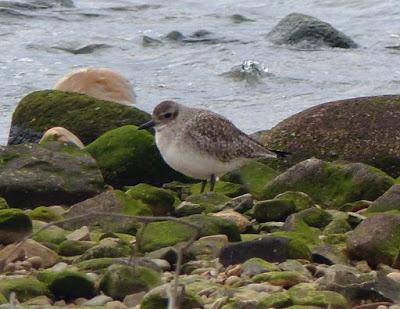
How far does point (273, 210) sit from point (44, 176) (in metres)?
1.59

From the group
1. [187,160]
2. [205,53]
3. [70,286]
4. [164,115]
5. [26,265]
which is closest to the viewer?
[70,286]

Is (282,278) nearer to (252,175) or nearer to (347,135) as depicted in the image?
(252,175)

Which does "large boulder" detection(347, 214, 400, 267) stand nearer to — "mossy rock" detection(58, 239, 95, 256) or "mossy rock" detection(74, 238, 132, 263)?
"mossy rock" detection(74, 238, 132, 263)

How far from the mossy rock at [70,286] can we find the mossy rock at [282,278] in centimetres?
72

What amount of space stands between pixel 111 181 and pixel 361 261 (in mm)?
2868

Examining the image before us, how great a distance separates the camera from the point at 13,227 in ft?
20.4

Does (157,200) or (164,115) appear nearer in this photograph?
(157,200)

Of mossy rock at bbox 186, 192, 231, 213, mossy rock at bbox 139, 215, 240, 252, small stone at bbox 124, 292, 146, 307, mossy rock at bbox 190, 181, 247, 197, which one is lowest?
mossy rock at bbox 190, 181, 247, 197

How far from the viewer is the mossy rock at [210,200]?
7.39 m

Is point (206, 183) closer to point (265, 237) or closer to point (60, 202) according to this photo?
point (60, 202)

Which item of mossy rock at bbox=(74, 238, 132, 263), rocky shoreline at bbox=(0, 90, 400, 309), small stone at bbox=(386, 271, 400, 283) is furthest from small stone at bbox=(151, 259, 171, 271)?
small stone at bbox=(386, 271, 400, 283)

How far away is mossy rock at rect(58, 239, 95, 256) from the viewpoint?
6.13 m

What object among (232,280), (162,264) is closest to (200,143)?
(162,264)

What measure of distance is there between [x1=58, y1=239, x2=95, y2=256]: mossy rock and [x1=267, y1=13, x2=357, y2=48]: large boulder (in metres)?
10.4
